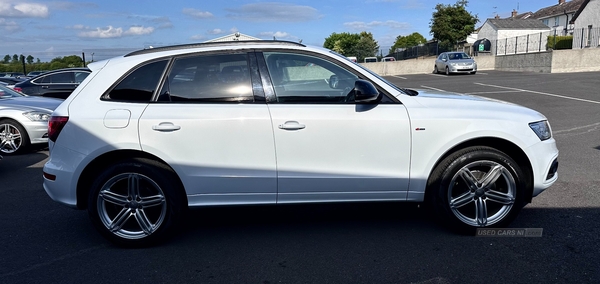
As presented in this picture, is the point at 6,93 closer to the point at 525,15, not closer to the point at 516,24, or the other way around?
the point at 516,24

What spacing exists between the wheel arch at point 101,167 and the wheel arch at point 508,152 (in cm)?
227

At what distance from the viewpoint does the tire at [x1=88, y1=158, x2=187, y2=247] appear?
3.98 m

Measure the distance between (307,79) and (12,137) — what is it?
22.3 ft

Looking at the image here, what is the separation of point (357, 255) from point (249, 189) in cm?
104

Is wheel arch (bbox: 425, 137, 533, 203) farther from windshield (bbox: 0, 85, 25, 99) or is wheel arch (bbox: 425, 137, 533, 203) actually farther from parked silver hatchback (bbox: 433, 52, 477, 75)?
parked silver hatchback (bbox: 433, 52, 477, 75)

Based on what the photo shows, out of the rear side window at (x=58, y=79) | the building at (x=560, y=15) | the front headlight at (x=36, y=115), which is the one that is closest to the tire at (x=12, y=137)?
the front headlight at (x=36, y=115)

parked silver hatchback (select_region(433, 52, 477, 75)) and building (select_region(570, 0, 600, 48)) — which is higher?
building (select_region(570, 0, 600, 48))

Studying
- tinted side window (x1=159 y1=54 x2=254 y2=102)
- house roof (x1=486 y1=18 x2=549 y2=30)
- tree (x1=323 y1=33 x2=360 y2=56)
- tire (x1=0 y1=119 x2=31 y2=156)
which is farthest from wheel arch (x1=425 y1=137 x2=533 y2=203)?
tree (x1=323 y1=33 x2=360 y2=56)

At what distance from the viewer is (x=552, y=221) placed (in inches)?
175

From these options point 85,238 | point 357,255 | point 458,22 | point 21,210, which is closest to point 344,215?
point 357,255

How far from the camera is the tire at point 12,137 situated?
8.51 m

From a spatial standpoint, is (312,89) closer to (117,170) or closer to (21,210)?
(117,170)

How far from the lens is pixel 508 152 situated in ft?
14.0

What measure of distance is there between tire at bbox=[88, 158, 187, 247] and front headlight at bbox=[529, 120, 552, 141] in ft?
10.1
